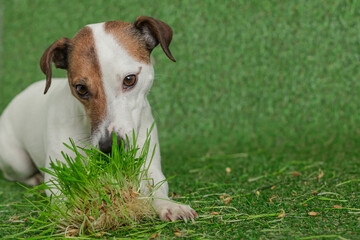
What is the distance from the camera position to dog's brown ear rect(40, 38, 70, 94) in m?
2.75

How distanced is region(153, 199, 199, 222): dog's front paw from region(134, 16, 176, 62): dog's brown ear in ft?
2.73

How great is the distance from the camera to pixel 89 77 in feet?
8.41

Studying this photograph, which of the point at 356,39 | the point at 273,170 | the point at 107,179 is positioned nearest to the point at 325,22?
the point at 356,39

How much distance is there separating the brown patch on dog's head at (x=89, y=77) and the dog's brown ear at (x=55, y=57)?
121 mm

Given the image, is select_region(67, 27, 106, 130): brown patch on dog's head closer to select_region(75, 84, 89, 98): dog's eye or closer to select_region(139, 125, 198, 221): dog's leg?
select_region(75, 84, 89, 98): dog's eye

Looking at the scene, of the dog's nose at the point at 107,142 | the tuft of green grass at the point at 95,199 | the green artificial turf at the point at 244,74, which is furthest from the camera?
the green artificial turf at the point at 244,74

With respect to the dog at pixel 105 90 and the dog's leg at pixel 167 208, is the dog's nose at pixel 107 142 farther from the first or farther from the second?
the dog's leg at pixel 167 208

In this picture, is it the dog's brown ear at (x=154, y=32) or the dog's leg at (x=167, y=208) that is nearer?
the dog's leg at (x=167, y=208)

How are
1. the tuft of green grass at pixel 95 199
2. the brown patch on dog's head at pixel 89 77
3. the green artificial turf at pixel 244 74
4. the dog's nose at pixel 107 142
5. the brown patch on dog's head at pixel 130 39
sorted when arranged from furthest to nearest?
the green artificial turf at pixel 244 74
the brown patch on dog's head at pixel 130 39
the brown patch on dog's head at pixel 89 77
the dog's nose at pixel 107 142
the tuft of green grass at pixel 95 199

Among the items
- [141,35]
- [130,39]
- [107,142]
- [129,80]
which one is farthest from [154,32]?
[107,142]

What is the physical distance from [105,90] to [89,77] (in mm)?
108

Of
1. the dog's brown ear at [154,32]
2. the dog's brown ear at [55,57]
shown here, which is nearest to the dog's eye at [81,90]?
the dog's brown ear at [55,57]

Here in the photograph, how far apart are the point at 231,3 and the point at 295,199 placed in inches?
111

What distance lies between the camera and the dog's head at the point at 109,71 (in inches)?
99.3
